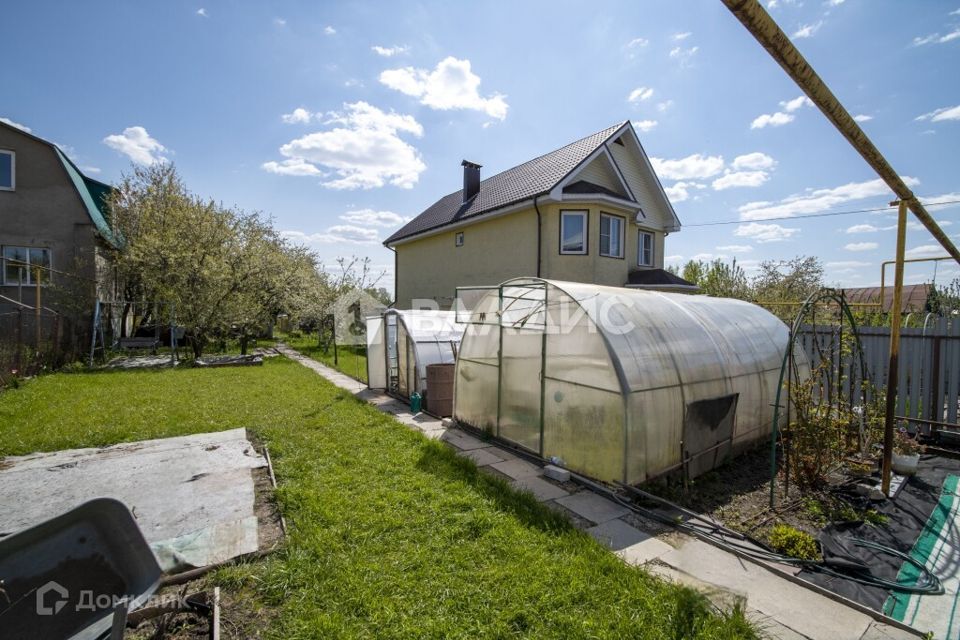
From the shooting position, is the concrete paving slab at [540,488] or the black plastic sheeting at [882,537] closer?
the black plastic sheeting at [882,537]

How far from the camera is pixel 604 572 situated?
352 centimetres

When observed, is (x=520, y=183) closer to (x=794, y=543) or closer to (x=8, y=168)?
(x=794, y=543)

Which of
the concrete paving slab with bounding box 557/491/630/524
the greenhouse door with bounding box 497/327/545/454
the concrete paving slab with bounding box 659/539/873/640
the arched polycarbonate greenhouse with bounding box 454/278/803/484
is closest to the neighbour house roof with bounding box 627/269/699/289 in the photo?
the arched polycarbonate greenhouse with bounding box 454/278/803/484

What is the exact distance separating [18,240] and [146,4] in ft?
42.9

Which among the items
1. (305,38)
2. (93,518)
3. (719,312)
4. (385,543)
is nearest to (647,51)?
(719,312)

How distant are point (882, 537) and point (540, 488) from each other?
3548mm

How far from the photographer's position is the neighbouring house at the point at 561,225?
43.8ft

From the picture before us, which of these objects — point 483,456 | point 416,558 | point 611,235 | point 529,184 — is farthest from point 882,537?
point 529,184

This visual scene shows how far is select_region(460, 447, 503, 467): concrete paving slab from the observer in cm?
612

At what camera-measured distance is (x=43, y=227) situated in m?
14.9

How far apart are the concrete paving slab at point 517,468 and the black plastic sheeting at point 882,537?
9.88 ft

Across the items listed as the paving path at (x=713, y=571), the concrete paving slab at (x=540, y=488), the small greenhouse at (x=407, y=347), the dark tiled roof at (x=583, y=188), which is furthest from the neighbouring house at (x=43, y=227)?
the paving path at (x=713, y=571)

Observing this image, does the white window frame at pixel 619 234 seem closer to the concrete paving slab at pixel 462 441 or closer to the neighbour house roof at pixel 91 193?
the concrete paving slab at pixel 462 441

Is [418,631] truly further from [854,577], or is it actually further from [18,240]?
[18,240]
